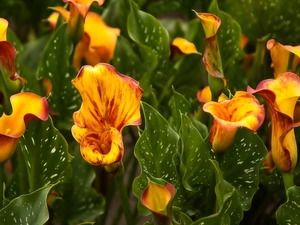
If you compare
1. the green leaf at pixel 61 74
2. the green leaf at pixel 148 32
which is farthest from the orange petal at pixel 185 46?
the green leaf at pixel 61 74

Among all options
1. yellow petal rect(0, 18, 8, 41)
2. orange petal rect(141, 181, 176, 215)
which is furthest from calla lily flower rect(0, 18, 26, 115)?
orange petal rect(141, 181, 176, 215)

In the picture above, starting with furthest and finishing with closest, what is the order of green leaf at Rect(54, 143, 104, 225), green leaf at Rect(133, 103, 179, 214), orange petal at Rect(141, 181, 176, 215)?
green leaf at Rect(54, 143, 104, 225) < green leaf at Rect(133, 103, 179, 214) < orange petal at Rect(141, 181, 176, 215)

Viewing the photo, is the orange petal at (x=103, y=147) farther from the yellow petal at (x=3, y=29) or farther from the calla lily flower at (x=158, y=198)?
the yellow petal at (x=3, y=29)

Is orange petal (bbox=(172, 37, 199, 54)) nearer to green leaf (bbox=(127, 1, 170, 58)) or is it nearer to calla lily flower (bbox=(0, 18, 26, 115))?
green leaf (bbox=(127, 1, 170, 58))

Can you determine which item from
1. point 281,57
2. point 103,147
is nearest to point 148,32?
point 281,57

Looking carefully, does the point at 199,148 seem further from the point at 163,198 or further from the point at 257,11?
the point at 257,11

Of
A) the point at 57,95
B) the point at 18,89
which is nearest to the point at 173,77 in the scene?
the point at 57,95
